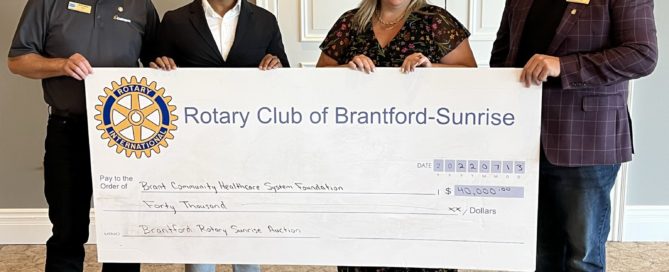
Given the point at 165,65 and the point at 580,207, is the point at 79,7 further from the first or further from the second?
the point at 580,207

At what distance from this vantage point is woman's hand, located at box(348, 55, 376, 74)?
1.75 metres

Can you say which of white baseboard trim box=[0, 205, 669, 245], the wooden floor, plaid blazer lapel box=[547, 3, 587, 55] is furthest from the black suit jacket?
white baseboard trim box=[0, 205, 669, 245]

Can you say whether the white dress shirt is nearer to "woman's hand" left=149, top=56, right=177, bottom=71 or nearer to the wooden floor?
"woman's hand" left=149, top=56, right=177, bottom=71

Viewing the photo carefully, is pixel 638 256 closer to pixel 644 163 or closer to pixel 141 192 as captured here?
pixel 644 163

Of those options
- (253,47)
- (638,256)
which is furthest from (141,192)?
(638,256)

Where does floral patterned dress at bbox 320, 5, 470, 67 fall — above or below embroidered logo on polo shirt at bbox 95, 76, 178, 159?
above

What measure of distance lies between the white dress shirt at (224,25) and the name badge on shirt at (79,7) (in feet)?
1.25

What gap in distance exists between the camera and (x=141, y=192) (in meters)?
1.89

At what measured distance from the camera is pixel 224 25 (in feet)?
6.70

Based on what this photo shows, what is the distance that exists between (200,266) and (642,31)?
5.40 feet

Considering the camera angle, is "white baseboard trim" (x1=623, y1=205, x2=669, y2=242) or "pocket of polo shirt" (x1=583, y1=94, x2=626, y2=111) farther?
"white baseboard trim" (x1=623, y1=205, x2=669, y2=242)

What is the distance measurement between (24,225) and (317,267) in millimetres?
1559

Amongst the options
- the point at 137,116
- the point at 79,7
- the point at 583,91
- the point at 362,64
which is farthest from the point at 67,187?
the point at 583,91

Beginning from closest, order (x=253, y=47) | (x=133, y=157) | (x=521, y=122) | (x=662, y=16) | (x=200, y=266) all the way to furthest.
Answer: (x=521, y=122) → (x=133, y=157) → (x=253, y=47) → (x=200, y=266) → (x=662, y=16)
